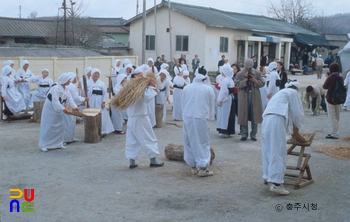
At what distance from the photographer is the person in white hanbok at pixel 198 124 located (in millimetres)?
7664

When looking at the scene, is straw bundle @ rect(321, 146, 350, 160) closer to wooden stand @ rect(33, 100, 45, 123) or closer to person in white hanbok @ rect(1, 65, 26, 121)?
wooden stand @ rect(33, 100, 45, 123)

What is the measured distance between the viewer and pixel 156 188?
7059mm

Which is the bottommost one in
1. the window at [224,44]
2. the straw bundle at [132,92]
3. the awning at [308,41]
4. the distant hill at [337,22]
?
the straw bundle at [132,92]

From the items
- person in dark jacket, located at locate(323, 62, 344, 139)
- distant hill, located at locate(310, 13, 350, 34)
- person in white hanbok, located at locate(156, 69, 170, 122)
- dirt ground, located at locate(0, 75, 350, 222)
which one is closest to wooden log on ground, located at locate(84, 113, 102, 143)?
dirt ground, located at locate(0, 75, 350, 222)

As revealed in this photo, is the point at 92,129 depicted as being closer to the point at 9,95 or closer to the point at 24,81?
the point at 9,95

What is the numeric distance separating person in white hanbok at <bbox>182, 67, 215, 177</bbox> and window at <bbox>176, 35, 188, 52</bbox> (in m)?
24.9

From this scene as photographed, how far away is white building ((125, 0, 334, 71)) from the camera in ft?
104

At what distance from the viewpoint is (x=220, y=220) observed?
5.71 metres

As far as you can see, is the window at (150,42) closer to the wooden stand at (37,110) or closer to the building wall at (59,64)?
the building wall at (59,64)

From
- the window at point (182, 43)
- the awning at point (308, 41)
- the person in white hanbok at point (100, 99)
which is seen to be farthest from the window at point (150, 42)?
the person in white hanbok at point (100, 99)

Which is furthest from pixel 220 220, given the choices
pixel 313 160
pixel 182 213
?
pixel 313 160

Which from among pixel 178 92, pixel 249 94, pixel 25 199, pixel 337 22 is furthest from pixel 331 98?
pixel 337 22

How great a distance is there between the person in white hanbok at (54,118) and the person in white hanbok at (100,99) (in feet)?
4.98

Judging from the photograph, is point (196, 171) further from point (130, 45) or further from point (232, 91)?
point (130, 45)
